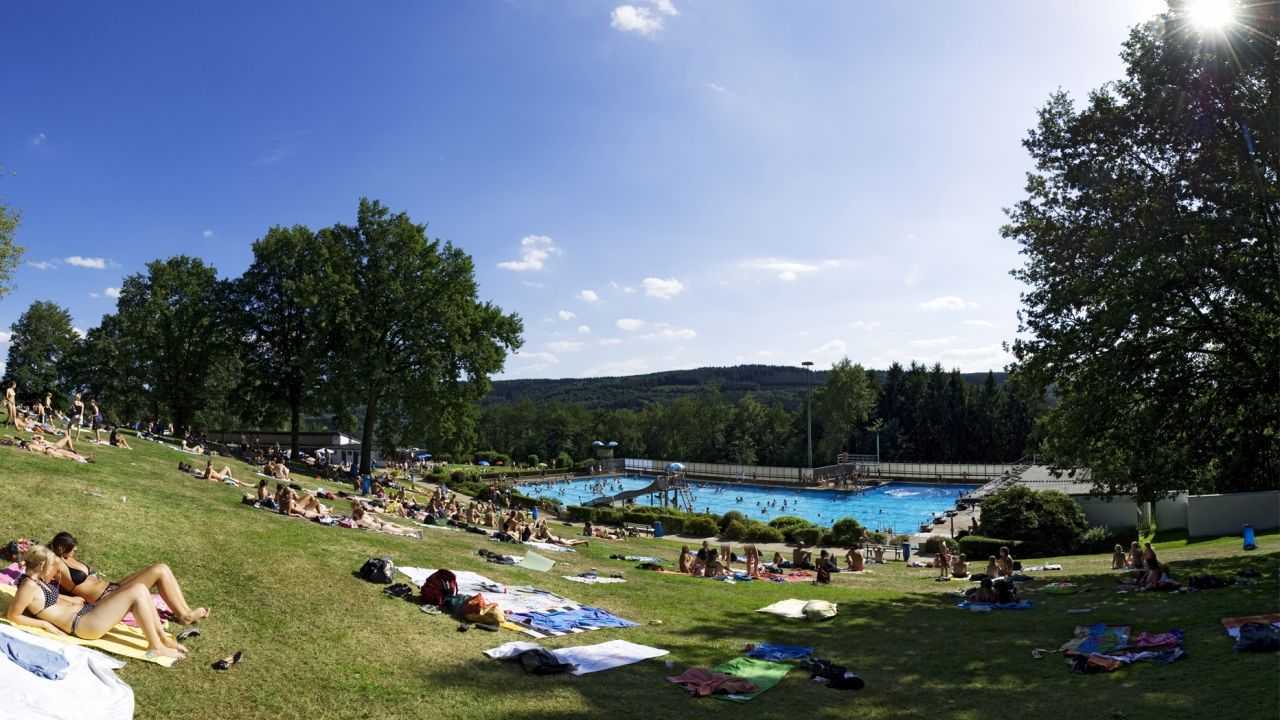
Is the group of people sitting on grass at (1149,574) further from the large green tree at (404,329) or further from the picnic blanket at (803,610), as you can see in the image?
the large green tree at (404,329)

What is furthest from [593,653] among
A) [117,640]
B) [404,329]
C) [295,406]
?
[295,406]

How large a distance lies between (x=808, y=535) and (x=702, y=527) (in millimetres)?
4704

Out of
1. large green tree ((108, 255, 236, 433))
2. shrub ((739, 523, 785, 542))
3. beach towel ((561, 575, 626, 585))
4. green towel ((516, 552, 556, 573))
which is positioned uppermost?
large green tree ((108, 255, 236, 433))

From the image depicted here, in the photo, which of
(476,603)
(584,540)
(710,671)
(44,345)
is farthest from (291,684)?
(44,345)

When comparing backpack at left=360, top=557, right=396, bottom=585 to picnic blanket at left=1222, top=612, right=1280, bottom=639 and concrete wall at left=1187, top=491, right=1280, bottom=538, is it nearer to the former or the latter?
picnic blanket at left=1222, top=612, right=1280, bottom=639

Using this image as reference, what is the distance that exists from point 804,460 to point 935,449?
47.5 feet

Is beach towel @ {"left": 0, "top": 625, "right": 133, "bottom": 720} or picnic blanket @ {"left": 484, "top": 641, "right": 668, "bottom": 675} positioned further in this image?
picnic blanket @ {"left": 484, "top": 641, "right": 668, "bottom": 675}

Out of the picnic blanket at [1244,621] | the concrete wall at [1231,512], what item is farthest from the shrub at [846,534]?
the picnic blanket at [1244,621]

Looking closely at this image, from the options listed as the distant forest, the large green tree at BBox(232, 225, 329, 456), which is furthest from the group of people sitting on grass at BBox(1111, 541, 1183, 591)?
the distant forest

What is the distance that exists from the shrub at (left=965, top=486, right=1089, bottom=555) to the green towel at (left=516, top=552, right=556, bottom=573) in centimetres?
1816

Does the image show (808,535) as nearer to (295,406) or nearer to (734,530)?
(734,530)

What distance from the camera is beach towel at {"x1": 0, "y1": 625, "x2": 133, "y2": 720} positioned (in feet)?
20.5

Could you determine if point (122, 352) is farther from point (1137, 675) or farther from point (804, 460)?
point (804, 460)

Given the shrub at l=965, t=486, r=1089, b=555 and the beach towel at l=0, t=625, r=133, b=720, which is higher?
the beach towel at l=0, t=625, r=133, b=720
